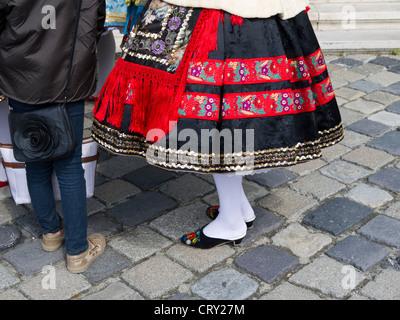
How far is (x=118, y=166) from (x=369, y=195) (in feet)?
5.58

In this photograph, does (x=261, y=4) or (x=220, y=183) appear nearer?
(x=261, y=4)

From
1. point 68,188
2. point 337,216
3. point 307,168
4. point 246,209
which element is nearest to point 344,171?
point 307,168

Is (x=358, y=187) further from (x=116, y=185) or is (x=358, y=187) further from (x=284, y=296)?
(x=116, y=185)

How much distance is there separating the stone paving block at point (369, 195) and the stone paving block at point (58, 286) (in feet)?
5.60

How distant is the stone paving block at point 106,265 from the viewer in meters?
2.94

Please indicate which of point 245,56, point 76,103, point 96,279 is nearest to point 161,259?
point 96,279

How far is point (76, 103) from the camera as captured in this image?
2.67 metres

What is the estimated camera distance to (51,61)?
2.48 m

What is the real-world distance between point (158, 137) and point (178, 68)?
0.33m

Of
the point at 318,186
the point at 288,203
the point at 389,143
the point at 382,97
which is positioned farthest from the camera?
the point at 382,97

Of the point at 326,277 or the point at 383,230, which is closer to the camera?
the point at 326,277

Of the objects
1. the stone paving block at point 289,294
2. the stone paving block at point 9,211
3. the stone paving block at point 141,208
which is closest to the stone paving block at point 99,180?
the stone paving block at point 141,208
